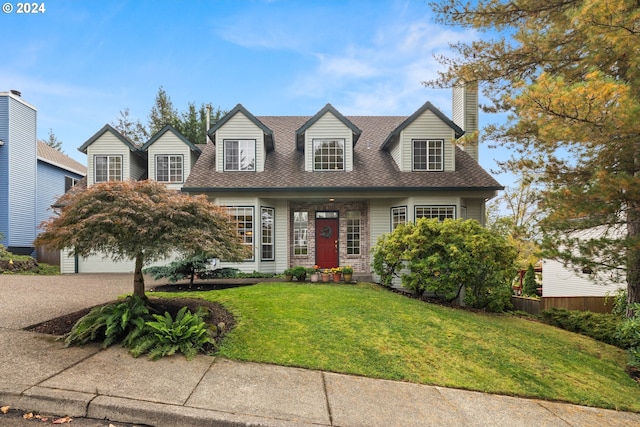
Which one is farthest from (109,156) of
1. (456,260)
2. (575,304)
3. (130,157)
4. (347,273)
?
(575,304)

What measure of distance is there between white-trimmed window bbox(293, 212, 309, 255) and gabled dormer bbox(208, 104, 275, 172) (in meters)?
2.48

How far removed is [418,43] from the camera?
1089cm

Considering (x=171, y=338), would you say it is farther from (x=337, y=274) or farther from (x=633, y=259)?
(x=633, y=259)

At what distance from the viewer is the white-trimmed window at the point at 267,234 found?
41.1ft

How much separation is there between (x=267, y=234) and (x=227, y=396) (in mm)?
9364

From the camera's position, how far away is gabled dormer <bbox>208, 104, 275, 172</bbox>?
42.5 ft

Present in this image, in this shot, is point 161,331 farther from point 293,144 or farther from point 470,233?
point 293,144

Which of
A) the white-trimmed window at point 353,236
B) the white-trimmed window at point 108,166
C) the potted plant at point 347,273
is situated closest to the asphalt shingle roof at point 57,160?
the white-trimmed window at point 108,166

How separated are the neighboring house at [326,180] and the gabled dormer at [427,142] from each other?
38 millimetres

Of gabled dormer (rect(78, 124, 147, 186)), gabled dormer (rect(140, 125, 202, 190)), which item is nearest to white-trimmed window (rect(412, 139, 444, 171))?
gabled dormer (rect(140, 125, 202, 190))

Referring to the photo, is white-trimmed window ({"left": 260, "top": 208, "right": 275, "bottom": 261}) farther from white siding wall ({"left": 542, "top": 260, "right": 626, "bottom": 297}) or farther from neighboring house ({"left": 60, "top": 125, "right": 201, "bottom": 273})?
white siding wall ({"left": 542, "top": 260, "right": 626, "bottom": 297})

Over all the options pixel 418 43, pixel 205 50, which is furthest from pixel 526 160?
pixel 205 50

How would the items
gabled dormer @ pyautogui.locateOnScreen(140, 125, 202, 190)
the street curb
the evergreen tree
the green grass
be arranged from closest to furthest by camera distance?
the street curb, the green grass, the evergreen tree, gabled dormer @ pyautogui.locateOnScreen(140, 125, 202, 190)

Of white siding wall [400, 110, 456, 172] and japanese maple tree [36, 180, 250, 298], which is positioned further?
white siding wall [400, 110, 456, 172]
